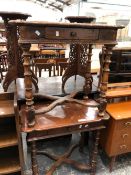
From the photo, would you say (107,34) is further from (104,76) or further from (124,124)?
(124,124)

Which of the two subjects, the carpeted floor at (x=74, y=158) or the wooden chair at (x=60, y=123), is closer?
the wooden chair at (x=60, y=123)

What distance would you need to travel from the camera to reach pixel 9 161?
4.86ft

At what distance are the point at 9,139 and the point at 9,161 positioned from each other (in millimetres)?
267

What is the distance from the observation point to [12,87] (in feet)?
5.39

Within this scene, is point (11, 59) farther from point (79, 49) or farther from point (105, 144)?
point (105, 144)

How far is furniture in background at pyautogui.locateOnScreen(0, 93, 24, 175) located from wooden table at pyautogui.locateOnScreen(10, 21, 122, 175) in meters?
0.11

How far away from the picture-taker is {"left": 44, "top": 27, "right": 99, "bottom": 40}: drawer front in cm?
102

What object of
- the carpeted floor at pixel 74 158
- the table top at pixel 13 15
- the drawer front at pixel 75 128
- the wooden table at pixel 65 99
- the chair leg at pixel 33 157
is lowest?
the carpeted floor at pixel 74 158

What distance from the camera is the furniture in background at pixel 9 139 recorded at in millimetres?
1271

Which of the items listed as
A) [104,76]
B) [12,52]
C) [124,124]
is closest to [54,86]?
[12,52]

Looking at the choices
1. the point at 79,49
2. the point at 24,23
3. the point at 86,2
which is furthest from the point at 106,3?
the point at 24,23

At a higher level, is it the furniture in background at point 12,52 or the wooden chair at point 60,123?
the furniture in background at point 12,52

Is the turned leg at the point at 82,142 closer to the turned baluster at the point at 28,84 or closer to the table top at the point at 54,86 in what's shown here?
the table top at the point at 54,86

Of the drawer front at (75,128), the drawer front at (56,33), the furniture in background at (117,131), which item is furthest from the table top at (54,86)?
the drawer front at (56,33)
